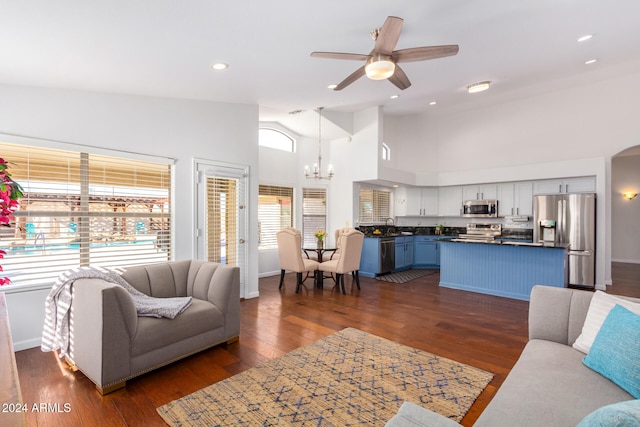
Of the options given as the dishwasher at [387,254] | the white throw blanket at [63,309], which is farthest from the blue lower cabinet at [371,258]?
the white throw blanket at [63,309]

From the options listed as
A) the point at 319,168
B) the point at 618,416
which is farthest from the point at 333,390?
the point at 319,168

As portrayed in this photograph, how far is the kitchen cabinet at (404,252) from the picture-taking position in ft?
23.2

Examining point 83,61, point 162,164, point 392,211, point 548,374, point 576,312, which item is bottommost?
point 548,374

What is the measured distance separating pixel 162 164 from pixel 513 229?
691 centimetres

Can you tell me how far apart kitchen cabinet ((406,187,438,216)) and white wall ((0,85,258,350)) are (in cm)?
450

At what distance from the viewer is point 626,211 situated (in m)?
8.43

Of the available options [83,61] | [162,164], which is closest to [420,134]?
[162,164]

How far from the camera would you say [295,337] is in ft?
10.9

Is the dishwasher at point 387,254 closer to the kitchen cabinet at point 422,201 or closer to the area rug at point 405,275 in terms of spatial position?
the area rug at point 405,275

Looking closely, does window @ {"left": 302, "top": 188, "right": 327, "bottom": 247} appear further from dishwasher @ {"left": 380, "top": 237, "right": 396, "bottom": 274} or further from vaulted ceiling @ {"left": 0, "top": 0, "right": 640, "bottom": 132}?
vaulted ceiling @ {"left": 0, "top": 0, "right": 640, "bottom": 132}

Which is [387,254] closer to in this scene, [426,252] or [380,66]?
[426,252]

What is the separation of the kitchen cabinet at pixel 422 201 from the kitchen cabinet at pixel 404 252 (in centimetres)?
82

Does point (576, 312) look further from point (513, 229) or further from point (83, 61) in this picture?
point (513, 229)

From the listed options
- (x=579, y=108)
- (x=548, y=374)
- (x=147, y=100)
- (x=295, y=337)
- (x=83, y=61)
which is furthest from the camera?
(x=579, y=108)
